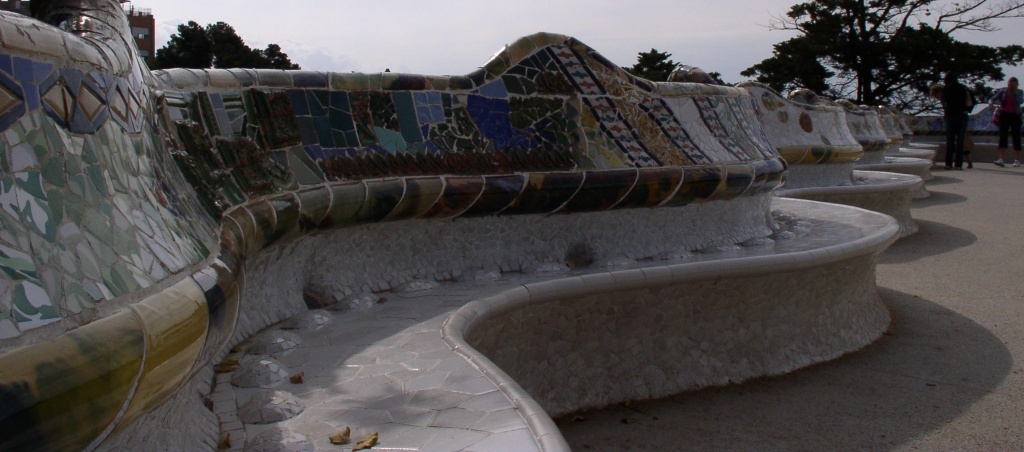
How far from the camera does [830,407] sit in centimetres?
424

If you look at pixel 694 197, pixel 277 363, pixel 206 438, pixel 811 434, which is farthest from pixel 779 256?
pixel 206 438

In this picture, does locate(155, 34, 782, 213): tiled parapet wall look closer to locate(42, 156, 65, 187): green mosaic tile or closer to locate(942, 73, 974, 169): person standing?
locate(42, 156, 65, 187): green mosaic tile

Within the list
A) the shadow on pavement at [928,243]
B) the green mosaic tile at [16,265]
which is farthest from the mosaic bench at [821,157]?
the green mosaic tile at [16,265]

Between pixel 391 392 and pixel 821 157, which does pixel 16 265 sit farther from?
pixel 821 157

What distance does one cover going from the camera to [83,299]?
5.00 feet

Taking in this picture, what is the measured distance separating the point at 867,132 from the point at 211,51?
34.4ft

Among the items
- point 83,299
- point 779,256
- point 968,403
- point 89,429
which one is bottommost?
point 968,403

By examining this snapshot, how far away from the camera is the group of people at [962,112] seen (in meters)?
14.5

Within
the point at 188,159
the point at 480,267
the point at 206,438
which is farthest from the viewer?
the point at 480,267

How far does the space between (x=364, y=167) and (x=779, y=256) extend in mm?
1943

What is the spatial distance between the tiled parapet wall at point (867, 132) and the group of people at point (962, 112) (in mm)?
2318

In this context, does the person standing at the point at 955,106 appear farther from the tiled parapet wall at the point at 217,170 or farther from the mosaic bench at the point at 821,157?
the tiled parapet wall at the point at 217,170

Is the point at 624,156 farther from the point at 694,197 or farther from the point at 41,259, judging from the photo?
the point at 41,259

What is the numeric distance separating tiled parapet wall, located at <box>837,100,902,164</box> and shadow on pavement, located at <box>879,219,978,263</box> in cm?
312
